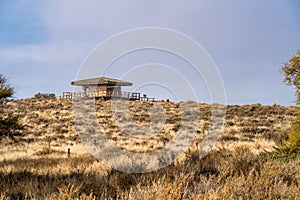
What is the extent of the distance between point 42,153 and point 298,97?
1173 centimetres

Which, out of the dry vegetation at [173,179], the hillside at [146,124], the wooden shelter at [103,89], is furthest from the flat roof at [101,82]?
the dry vegetation at [173,179]

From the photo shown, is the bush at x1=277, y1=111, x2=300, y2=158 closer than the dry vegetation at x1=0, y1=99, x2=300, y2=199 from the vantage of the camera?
No

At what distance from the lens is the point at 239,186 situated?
492 centimetres

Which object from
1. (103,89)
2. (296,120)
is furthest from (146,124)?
(103,89)

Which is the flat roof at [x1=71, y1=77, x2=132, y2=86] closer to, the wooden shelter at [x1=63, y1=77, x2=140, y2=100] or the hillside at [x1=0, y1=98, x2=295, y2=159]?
the wooden shelter at [x1=63, y1=77, x2=140, y2=100]

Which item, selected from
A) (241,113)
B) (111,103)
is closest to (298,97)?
(241,113)

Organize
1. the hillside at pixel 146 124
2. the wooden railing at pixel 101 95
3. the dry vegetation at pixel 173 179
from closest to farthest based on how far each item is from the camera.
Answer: the dry vegetation at pixel 173 179 < the hillside at pixel 146 124 < the wooden railing at pixel 101 95

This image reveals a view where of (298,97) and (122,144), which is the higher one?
(298,97)

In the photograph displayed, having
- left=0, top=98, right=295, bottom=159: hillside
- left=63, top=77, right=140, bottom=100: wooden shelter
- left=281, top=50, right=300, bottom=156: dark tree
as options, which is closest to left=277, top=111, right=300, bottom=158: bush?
left=281, top=50, right=300, bottom=156: dark tree

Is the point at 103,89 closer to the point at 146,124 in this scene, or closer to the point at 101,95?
the point at 101,95

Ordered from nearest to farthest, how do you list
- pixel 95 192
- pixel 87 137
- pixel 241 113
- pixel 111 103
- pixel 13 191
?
1. pixel 95 192
2. pixel 13 191
3. pixel 87 137
4. pixel 241 113
5. pixel 111 103

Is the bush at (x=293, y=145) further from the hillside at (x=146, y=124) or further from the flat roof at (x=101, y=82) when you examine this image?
the flat roof at (x=101, y=82)

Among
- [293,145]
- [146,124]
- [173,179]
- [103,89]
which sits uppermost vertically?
[103,89]

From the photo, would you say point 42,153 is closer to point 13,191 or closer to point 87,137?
point 87,137
